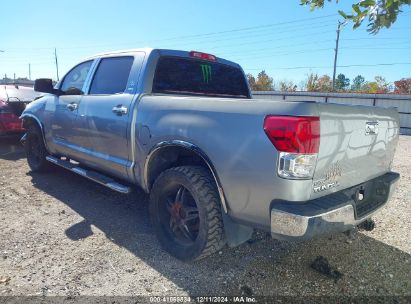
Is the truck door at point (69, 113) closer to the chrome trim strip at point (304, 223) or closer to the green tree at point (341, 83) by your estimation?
the chrome trim strip at point (304, 223)

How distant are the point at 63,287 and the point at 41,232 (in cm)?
116

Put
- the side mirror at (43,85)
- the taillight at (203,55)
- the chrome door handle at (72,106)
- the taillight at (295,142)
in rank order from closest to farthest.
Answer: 1. the taillight at (295,142)
2. the taillight at (203,55)
3. the chrome door handle at (72,106)
4. the side mirror at (43,85)

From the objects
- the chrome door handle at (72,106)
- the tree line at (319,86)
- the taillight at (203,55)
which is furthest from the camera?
the tree line at (319,86)

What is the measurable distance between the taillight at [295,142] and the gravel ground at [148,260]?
3.55 feet

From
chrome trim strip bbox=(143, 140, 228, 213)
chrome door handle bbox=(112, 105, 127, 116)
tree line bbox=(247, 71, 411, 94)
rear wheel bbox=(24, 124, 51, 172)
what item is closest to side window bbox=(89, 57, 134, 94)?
chrome door handle bbox=(112, 105, 127, 116)

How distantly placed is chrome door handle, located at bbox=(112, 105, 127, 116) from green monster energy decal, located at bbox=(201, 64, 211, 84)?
43.7 inches

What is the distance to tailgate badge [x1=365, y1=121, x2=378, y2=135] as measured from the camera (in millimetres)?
2695

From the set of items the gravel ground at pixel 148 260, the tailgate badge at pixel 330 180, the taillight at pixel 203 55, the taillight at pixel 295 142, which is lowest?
the gravel ground at pixel 148 260

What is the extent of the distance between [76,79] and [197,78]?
6.31 ft

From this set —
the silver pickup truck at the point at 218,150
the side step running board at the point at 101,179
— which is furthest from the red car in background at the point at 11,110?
the silver pickup truck at the point at 218,150

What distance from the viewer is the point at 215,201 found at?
279 cm

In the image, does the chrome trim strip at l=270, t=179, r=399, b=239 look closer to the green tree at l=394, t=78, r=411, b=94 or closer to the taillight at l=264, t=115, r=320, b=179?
the taillight at l=264, t=115, r=320, b=179

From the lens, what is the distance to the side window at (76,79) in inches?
177

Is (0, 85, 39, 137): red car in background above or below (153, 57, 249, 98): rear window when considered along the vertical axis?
below
